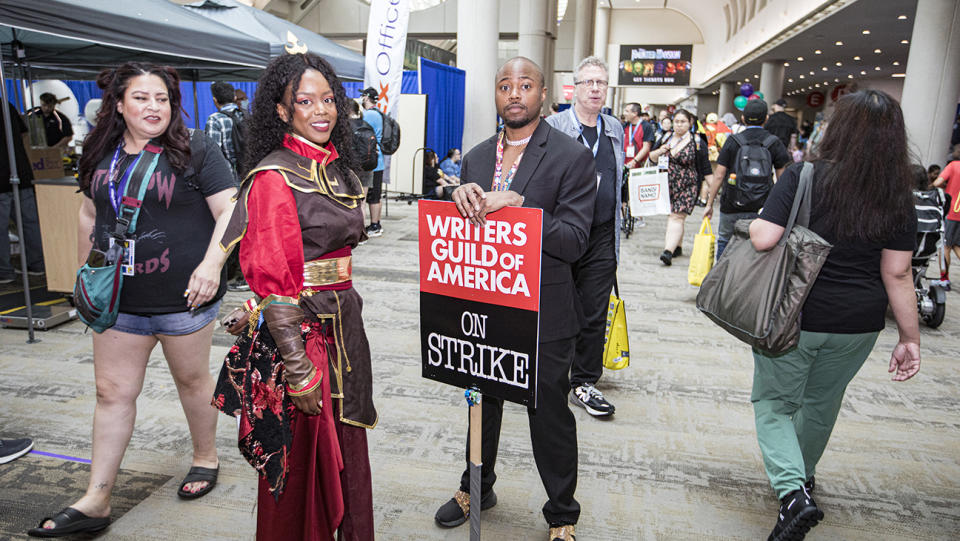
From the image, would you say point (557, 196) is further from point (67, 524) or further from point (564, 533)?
point (67, 524)

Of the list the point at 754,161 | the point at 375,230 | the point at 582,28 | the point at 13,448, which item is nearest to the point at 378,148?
the point at 375,230

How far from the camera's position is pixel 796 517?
2.28m

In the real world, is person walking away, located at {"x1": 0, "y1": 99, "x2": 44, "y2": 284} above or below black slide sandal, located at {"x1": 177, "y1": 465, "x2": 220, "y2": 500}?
above

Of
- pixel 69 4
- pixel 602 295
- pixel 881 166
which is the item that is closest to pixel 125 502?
pixel 602 295

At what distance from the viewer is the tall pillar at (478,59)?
13508 mm

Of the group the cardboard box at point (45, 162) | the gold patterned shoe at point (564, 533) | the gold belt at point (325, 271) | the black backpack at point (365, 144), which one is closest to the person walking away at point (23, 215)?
the cardboard box at point (45, 162)

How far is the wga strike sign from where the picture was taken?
1.96 metres

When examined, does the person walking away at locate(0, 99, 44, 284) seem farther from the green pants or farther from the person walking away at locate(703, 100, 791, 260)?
the person walking away at locate(703, 100, 791, 260)

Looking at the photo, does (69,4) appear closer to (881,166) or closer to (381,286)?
(381,286)

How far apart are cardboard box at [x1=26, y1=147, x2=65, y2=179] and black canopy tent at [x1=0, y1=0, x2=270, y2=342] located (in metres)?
1.09

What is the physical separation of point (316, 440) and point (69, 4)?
445cm

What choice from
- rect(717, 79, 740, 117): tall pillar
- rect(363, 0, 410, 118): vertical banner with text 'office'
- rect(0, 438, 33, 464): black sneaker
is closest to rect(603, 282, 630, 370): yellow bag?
rect(0, 438, 33, 464): black sneaker

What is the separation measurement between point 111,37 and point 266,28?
3.58 m

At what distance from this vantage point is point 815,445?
107 inches
